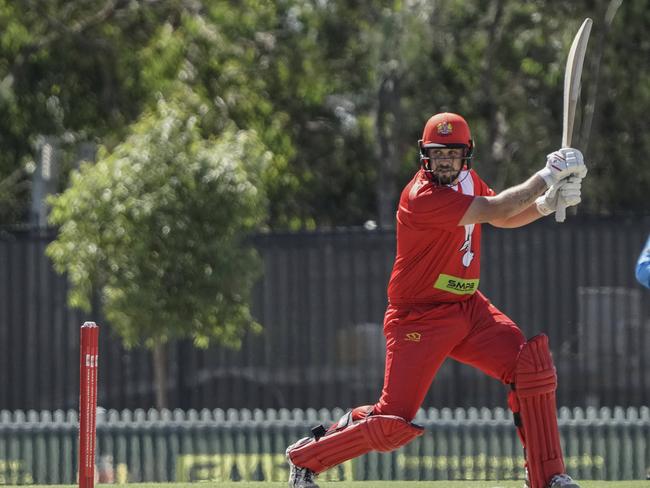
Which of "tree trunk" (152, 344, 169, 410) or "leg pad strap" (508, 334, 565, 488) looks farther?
"tree trunk" (152, 344, 169, 410)

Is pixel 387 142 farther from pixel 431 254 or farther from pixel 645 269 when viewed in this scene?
pixel 645 269

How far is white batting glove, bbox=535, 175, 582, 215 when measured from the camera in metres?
6.00

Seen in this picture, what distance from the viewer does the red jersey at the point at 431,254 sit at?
639cm

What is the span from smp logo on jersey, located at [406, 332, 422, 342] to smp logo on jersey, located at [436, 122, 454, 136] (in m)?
0.89

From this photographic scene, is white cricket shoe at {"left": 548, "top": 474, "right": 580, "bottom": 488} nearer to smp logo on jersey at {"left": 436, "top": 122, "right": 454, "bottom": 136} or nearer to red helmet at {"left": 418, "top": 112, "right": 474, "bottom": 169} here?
red helmet at {"left": 418, "top": 112, "right": 474, "bottom": 169}

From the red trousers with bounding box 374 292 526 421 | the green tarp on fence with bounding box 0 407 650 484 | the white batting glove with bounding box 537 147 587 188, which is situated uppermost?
the white batting glove with bounding box 537 147 587 188

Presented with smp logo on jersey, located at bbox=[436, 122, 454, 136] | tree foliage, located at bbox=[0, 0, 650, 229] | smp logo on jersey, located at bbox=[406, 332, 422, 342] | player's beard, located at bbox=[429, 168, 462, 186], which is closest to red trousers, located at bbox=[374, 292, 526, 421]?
smp logo on jersey, located at bbox=[406, 332, 422, 342]

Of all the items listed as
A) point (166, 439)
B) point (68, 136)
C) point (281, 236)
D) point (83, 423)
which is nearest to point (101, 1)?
point (68, 136)

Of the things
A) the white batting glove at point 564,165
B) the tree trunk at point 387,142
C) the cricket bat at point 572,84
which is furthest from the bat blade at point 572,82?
the tree trunk at point 387,142

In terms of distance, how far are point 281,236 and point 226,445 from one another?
3562mm

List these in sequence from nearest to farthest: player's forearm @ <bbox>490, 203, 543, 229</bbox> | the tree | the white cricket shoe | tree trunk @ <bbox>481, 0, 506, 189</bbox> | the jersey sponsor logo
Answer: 1. the white cricket shoe
2. player's forearm @ <bbox>490, 203, 543, 229</bbox>
3. the jersey sponsor logo
4. the tree
5. tree trunk @ <bbox>481, 0, 506, 189</bbox>

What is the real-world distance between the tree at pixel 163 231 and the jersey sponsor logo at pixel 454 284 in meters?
6.56

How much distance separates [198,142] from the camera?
13.3 meters

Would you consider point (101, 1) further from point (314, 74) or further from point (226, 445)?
point (226, 445)
